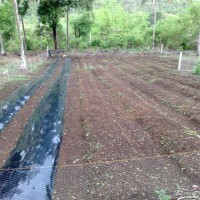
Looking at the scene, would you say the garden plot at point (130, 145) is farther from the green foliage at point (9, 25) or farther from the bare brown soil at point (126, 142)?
the green foliage at point (9, 25)

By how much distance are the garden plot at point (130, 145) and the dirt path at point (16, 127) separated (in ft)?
4.27

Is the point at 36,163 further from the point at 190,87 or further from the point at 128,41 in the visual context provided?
the point at 128,41

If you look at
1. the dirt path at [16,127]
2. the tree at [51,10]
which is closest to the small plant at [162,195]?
the dirt path at [16,127]

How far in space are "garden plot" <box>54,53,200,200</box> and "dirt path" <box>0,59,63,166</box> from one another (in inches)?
51.3

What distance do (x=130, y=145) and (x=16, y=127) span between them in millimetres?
3582

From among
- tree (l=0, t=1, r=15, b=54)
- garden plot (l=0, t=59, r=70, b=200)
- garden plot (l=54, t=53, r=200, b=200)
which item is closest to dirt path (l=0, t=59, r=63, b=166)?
garden plot (l=0, t=59, r=70, b=200)

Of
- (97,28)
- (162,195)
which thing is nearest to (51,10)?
(97,28)

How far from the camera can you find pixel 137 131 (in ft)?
24.2

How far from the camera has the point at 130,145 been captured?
21.4 feet

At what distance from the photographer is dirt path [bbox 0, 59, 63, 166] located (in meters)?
6.51

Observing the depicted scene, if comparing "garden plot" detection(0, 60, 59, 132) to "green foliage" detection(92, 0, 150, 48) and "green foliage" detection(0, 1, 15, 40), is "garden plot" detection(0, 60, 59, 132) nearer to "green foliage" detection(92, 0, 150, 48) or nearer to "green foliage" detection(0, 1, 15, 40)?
"green foliage" detection(0, 1, 15, 40)

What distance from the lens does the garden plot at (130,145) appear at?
489 centimetres

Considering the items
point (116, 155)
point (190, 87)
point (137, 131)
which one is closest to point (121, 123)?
point (137, 131)

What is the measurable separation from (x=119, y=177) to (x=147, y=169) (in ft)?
2.16
